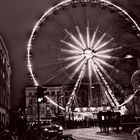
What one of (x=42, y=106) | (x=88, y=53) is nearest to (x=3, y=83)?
(x=88, y=53)

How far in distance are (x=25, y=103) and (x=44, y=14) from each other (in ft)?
397

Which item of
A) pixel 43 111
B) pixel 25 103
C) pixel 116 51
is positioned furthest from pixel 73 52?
pixel 25 103

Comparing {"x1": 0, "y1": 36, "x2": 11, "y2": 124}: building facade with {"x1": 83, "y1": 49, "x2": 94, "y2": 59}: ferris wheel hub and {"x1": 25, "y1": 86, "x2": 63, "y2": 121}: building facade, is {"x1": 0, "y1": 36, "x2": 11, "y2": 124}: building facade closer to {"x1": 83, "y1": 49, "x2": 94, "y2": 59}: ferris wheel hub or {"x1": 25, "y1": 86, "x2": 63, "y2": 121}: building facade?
{"x1": 83, "y1": 49, "x2": 94, "y2": 59}: ferris wheel hub

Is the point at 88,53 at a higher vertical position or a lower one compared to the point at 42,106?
higher

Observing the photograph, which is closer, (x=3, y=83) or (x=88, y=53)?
(x=88, y=53)

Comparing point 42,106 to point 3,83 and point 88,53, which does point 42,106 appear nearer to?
point 3,83

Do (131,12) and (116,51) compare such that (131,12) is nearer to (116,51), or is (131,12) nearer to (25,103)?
(116,51)

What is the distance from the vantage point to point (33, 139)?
12.1 m

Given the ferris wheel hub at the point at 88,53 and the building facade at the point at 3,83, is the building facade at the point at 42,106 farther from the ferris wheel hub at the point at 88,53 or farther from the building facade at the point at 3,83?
the ferris wheel hub at the point at 88,53

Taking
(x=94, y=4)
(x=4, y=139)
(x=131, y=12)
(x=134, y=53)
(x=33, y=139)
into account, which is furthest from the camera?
(x=94, y=4)

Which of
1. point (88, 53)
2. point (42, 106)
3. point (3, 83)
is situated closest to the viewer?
point (88, 53)

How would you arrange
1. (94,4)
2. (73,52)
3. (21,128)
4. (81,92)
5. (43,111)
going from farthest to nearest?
(43,111) → (81,92) → (94,4) → (73,52) → (21,128)

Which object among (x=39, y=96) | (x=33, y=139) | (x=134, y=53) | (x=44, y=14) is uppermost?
(x=44, y=14)

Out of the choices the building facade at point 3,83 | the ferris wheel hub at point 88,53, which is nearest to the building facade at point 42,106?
the building facade at point 3,83
